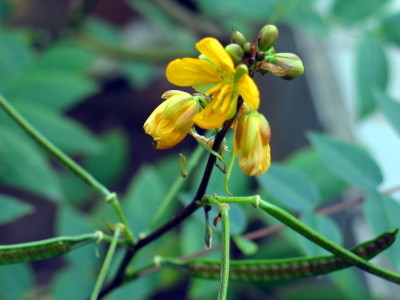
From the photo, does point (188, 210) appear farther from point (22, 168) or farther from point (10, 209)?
point (22, 168)

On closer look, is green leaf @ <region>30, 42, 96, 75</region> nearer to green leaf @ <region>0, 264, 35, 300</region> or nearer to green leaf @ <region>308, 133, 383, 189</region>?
green leaf @ <region>0, 264, 35, 300</region>

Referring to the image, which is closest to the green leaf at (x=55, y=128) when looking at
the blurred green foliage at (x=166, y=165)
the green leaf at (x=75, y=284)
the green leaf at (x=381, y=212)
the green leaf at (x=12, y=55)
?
the blurred green foliage at (x=166, y=165)

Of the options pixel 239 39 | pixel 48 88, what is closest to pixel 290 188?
pixel 239 39

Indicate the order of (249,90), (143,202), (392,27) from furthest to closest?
(392,27) < (143,202) < (249,90)

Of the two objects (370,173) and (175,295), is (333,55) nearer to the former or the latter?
(175,295)

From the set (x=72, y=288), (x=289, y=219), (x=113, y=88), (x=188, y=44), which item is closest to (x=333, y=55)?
(x=188, y=44)

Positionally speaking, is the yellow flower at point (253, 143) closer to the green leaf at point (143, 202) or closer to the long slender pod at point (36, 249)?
the long slender pod at point (36, 249)
